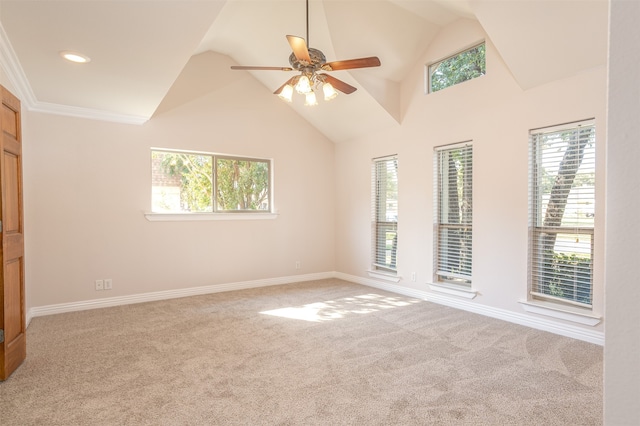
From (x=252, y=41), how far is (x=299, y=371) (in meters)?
4.14

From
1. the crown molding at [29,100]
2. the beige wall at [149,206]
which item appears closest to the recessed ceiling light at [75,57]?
the crown molding at [29,100]

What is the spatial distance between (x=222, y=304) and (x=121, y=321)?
3.78 feet

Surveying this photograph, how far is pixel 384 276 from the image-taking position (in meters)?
5.32

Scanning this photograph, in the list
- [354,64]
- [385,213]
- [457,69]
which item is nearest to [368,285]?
[385,213]

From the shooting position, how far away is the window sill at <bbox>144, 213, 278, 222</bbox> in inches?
185

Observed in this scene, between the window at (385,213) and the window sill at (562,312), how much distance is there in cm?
201

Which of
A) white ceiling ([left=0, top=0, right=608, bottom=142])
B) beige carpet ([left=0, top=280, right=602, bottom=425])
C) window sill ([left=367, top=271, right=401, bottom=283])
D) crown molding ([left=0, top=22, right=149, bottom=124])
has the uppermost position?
white ceiling ([left=0, top=0, right=608, bottom=142])

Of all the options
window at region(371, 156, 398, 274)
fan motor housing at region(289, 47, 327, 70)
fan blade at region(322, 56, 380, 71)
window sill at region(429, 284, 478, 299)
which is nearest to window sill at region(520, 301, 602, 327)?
window sill at region(429, 284, 478, 299)

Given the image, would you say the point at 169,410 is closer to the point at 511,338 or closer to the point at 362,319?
the point at 362,319

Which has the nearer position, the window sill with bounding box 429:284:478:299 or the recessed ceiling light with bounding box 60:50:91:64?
the recessed ceiling light with bounding box 60:50:91:64

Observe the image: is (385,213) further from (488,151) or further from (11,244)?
(11,244)

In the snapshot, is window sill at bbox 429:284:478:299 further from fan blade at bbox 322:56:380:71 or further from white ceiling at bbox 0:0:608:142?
fan blade at bbox 322:56:380:71

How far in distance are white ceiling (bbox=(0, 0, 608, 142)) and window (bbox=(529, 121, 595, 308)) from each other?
648mm

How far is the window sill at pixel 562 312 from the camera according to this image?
10.2 ft
